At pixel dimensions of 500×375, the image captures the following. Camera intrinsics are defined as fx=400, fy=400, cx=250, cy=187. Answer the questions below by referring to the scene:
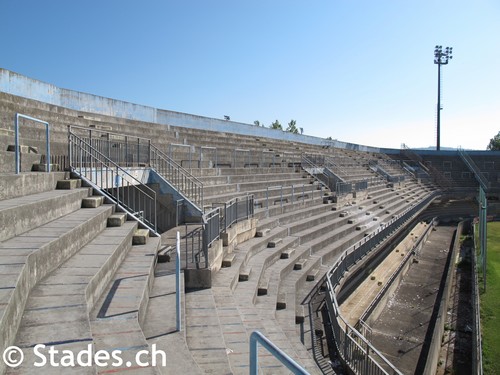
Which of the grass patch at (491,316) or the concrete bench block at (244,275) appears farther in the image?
the grass patch at (491,316)

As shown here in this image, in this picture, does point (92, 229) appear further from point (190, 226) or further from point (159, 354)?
point (190, 226)

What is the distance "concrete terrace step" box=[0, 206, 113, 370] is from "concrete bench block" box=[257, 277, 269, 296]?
3982 millimetres

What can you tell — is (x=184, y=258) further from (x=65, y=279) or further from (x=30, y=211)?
(x=65, y=279)

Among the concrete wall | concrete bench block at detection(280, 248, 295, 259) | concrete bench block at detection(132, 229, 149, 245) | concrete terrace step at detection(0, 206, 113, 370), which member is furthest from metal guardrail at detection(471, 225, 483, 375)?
the concrete wall

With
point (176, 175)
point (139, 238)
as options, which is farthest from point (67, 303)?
point (176, 175)

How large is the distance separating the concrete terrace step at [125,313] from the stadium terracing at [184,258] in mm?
22

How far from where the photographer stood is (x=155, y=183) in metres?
11.4

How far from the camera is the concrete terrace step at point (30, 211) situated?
4.65 m

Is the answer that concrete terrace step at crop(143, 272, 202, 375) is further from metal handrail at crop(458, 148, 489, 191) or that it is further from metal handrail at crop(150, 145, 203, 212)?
metal handrail at crop(458, 148, 489, 191)

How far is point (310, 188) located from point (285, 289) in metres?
11.5

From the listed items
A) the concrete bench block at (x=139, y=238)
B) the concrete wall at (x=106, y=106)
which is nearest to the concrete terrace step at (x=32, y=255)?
the concrete bench block at (x=139, y=238)

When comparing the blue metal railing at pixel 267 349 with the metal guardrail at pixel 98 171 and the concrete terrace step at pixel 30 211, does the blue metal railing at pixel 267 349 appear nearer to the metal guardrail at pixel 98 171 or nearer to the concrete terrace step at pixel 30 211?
the concrete terrace step at pixel 30 211

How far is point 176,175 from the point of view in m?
12.3

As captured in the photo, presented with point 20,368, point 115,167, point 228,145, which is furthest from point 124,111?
point 20,368
